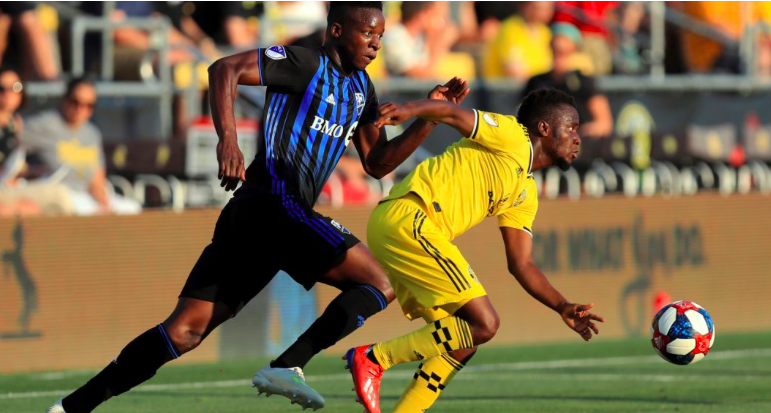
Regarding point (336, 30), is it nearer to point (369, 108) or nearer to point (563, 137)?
point (369, 108)

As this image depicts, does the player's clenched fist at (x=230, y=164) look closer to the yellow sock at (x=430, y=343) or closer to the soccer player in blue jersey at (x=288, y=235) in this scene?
the soccer player in blue jersey at (x=288, y=235)

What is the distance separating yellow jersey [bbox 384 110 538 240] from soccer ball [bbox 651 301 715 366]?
5.02 ft

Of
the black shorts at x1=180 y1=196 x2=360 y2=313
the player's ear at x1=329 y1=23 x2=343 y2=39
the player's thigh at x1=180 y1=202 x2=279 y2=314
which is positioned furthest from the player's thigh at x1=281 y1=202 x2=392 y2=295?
the player's ear at x1=329 y1=23 x2=343 y2=39

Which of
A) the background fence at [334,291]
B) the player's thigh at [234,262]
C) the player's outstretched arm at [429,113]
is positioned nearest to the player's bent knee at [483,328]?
the player's outstretched arm at [429,113]

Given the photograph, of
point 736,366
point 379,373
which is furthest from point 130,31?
point 379,373

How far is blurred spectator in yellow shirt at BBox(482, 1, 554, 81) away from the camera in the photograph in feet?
49.5

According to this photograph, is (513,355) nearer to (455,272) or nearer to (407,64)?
(407,64)

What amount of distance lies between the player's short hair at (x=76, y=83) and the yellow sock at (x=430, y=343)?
19.7 feet

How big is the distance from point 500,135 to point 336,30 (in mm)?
1008

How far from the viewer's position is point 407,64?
48.5 ft

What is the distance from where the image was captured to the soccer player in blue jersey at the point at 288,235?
6535 mm

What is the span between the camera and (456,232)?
698 cm

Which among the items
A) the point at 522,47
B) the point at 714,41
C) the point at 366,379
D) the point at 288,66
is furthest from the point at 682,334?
the point at 714,41

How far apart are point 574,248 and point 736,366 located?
267 centimetres
